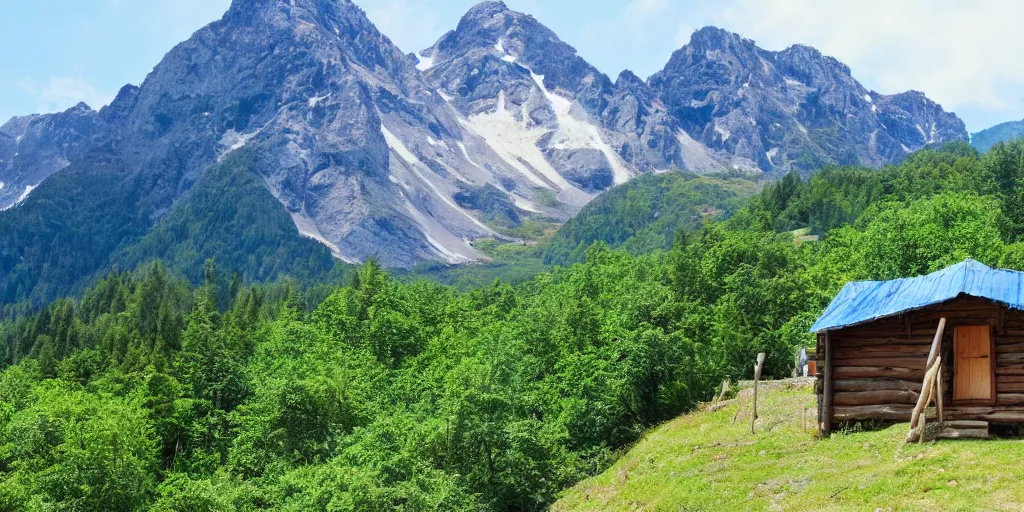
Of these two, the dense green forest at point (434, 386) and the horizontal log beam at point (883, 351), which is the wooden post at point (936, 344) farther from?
the dense green forest at point (434, 386)

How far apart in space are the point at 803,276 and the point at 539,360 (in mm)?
22088

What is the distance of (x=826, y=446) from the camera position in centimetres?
3053

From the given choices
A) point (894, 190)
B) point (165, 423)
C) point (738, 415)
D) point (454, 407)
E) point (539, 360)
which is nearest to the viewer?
point (738, 415)

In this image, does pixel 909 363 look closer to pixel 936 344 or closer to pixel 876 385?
pixel 876 385

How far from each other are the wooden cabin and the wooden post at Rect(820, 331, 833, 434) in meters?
0.04

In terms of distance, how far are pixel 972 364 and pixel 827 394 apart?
499 cm

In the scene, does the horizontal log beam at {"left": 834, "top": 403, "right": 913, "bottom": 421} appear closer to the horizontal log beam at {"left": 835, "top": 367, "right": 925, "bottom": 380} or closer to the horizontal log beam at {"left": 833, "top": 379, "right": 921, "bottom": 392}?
the horizontal log beam at {"left": 833, "top": 379, "right": 921, "bottom": 392}

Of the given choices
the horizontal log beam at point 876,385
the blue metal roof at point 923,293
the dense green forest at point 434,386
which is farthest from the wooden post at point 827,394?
the dense green forest at point 434,386

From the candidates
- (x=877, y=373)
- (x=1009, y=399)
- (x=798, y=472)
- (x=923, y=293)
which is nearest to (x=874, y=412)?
(x=877, y=373)

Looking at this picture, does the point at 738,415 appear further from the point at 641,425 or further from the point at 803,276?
the point at 803,276

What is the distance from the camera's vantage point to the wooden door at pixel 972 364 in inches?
1157

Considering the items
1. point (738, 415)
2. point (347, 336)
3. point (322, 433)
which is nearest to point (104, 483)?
point (322, 433)

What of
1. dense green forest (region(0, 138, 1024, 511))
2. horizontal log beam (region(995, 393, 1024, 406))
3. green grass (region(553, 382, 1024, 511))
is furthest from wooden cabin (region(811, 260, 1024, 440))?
dense green forest (region(0, 138, 1024, 511))

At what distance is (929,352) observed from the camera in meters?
30.4
